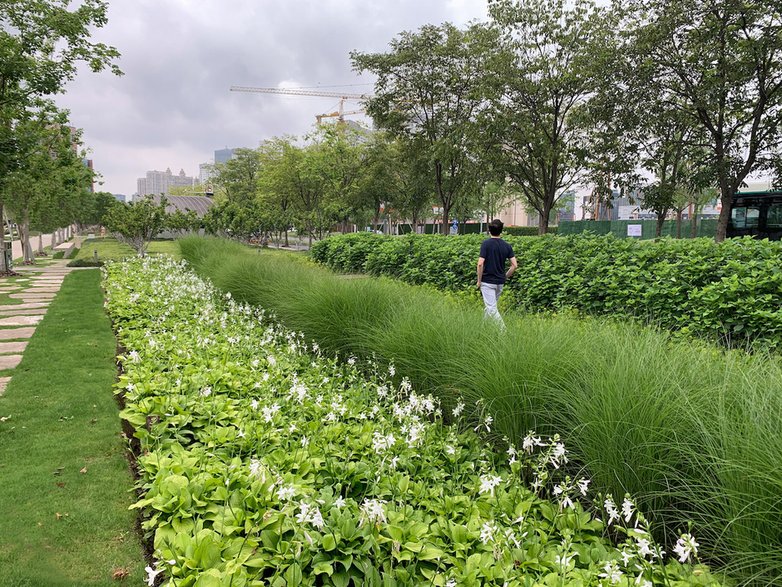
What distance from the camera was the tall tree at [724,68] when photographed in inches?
402

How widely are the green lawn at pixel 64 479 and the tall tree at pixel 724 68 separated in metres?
12.5

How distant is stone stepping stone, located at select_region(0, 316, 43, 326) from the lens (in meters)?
8.02

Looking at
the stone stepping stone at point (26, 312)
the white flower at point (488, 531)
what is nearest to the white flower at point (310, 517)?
the white flower at point (488, 531)

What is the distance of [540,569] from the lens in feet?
5.99

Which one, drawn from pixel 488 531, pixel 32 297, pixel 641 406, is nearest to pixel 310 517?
pixel 488 531

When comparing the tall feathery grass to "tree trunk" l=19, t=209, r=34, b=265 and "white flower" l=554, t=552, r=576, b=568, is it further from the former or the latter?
"tree trunk" l=19, t=209, r=34, b=265

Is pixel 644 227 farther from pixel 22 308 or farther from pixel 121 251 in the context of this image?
pixel 22 308

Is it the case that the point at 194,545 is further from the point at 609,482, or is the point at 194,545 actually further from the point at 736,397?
the point at 736,397

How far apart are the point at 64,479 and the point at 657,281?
234 inches

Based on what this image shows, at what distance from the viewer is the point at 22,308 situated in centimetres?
957

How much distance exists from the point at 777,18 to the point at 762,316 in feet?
29.5

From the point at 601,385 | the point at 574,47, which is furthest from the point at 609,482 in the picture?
the point at 574,47

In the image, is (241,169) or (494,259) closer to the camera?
(494,259)

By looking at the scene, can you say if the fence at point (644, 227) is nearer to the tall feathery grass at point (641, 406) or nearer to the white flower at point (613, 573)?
Result: the tall feathery grass at point (641, 406)
